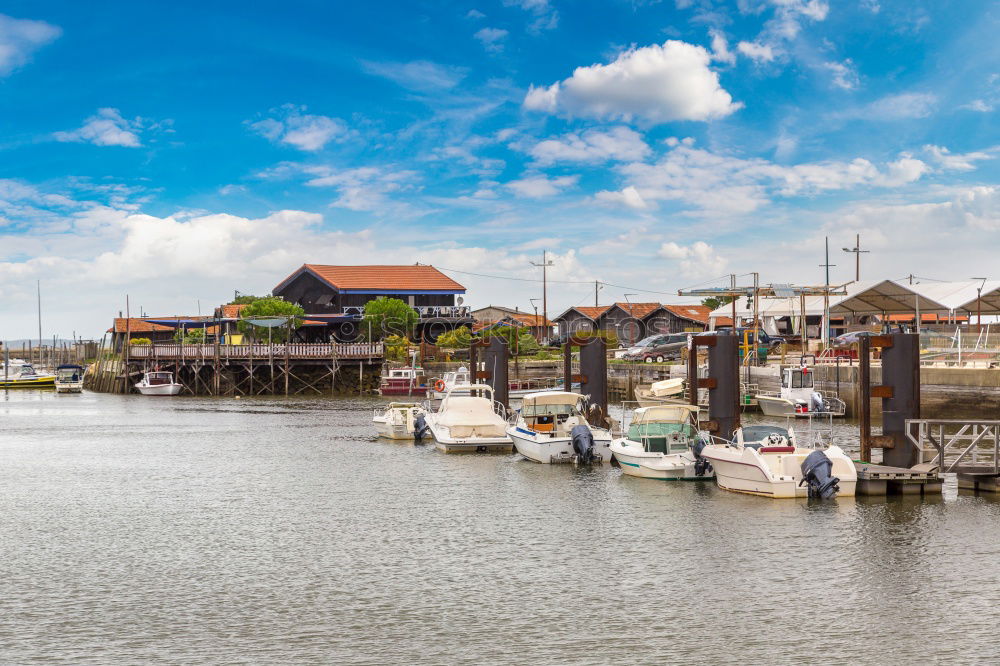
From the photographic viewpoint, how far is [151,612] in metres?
17.8

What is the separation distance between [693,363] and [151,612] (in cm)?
2316

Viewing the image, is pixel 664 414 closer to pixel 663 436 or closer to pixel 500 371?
pixel 663 436

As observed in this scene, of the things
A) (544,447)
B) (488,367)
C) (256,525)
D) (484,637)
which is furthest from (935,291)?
(484,637)

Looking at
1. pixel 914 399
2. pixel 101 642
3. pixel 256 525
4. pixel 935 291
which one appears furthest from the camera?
pixel 935 291

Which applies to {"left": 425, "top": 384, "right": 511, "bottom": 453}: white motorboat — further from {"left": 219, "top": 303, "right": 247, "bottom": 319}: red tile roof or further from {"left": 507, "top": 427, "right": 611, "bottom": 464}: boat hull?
{"left": 219, "top": 303, "right": 247, "bottom": 319}: red tile roof

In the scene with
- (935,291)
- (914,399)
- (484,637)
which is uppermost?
(935,291)

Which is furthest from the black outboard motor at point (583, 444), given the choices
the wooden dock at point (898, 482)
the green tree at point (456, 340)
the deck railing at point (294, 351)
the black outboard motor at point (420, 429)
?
the green tree at point (456, 340)

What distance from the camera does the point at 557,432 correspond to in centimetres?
3694

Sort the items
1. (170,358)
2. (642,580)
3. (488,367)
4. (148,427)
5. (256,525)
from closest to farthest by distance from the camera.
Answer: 1. (642,580)
2. (256,525)
3. (488,367)
4. (148,427)
5. (170,358)

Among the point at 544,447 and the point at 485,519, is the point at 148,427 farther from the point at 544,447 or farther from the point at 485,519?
the point at 485,519

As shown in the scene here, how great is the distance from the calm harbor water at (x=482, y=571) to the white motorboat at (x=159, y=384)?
54.5 m

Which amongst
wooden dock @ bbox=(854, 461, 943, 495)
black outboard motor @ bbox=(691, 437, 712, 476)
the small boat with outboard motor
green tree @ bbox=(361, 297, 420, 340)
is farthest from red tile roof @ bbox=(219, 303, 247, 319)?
wooden dock @ bbox=(854, 461, 943, 495)

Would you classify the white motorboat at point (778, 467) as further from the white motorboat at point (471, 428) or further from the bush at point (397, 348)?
the bush at point (397, 348)

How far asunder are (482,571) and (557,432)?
16.6 m
